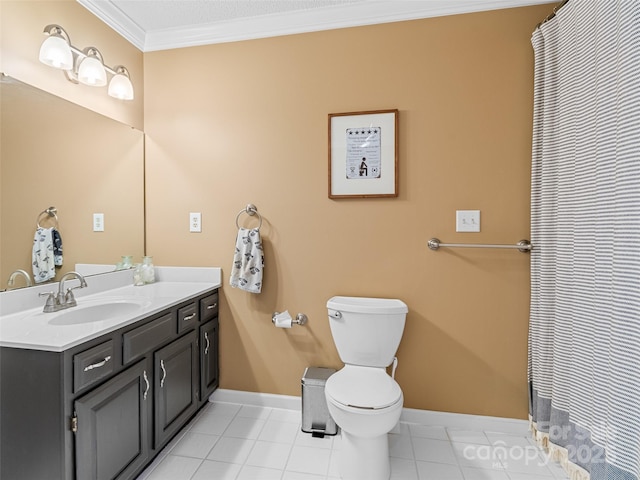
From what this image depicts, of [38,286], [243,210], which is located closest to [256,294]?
[243,210]

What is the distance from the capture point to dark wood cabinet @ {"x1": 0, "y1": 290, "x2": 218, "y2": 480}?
1.04m

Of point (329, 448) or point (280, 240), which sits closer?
point (329, 448)

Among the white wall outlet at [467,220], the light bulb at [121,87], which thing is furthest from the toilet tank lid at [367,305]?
the light bulb at [121,87]

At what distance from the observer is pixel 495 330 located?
68.7 inches

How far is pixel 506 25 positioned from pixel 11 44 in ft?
8.08

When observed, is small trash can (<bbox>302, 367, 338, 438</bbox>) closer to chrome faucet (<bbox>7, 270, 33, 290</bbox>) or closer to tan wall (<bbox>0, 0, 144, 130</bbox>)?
chrome faucet (<bbox>7, 270, 33, 290</bbox>)

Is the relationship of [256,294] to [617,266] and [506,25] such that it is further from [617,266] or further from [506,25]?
[506,25]

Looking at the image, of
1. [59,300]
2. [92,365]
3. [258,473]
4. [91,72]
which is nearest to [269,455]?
[258,473]

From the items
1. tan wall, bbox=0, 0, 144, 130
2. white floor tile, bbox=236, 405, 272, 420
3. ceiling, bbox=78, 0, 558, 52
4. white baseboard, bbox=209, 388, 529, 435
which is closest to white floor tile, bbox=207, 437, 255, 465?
white floor tile, bbox=236, 405, 272, 420

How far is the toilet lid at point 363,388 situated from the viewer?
1339 millimetres

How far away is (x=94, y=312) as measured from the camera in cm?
154

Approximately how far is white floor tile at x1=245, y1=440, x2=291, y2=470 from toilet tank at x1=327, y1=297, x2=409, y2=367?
562 mm

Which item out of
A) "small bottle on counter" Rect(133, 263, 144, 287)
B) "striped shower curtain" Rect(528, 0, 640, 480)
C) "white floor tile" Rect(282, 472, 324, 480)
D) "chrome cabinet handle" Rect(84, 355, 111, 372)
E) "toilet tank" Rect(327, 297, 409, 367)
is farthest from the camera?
"small bottle on counter" Rect(133, 263, 144, 287)

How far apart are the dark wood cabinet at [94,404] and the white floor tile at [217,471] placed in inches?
9.4
